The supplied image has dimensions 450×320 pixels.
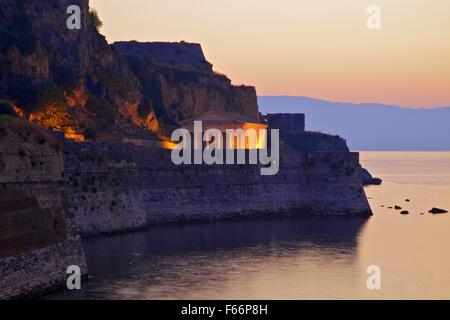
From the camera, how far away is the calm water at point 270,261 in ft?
150

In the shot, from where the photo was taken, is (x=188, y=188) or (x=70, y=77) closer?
(x=188, y=188)

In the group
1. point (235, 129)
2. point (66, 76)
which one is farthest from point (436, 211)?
point (66, 76)

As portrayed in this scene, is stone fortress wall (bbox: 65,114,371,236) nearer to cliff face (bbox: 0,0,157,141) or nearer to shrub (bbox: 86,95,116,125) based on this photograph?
cliff face (bbox: 0,0,157,141)

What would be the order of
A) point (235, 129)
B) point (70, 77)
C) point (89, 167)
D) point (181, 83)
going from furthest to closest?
point (181, 83), point (235, 129), point (70, 77), point (89, 167)

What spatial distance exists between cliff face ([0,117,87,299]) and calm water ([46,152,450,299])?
170 centimetres

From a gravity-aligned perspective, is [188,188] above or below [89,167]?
below

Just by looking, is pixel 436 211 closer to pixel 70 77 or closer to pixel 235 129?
pixel 235 129

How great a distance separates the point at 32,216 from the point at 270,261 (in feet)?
68.0

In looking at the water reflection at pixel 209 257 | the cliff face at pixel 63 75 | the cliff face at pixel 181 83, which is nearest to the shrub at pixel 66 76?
the cliff face at pixel 63 75

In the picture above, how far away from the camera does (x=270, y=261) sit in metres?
56.6

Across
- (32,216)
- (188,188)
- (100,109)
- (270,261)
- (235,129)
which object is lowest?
(270,261)

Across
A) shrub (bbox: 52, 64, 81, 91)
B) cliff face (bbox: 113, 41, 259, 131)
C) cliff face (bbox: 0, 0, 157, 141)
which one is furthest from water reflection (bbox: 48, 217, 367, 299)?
cliff face (bbox: 113, 41, 259, 131)
